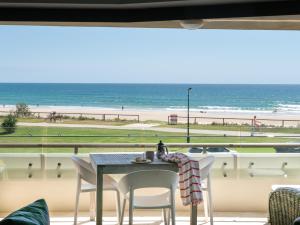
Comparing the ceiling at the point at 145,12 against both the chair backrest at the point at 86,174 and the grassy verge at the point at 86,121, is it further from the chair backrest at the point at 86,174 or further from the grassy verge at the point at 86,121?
the grassy verge at the point at 86,121

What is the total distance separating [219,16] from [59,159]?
8.07 ft

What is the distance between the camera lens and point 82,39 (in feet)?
43.5

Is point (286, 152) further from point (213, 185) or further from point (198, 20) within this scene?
point (198, 20)

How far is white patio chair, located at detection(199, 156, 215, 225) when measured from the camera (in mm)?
4266

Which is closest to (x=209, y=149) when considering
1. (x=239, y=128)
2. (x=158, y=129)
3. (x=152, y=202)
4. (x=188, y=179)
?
(x=239, y=128)

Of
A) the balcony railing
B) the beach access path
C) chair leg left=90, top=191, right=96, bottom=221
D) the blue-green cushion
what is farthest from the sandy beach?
the blue-green cushion

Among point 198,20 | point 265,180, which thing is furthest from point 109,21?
point 265,180

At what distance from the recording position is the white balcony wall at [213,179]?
4840 millimetres

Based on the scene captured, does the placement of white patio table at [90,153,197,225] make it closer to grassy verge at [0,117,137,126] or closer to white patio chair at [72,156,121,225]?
white patio chair at [72,156,121,225]

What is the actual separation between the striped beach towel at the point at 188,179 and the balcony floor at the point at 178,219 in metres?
0.68

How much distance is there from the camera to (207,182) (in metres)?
4.44

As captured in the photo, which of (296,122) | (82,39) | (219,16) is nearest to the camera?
(219,16)

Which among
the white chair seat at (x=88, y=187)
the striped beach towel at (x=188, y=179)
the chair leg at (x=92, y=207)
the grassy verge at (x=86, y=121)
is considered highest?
the grassy verge at (x=86, y=121)

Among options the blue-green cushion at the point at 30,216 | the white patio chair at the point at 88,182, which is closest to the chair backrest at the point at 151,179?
the white patio chair at the point at 88,182
